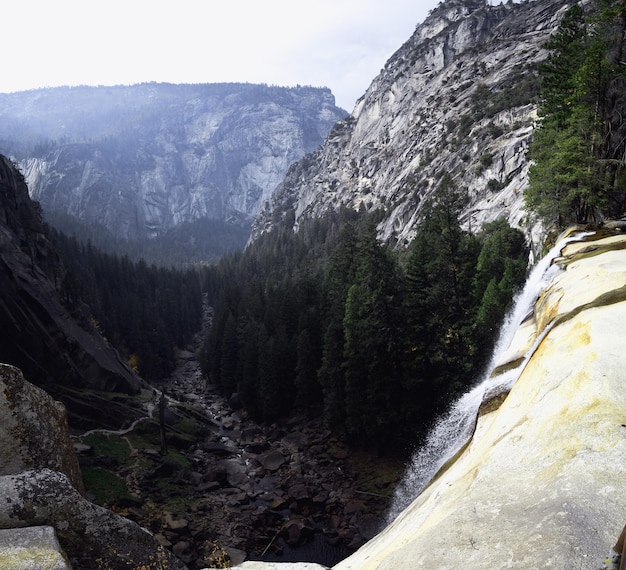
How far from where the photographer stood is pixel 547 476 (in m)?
6.21

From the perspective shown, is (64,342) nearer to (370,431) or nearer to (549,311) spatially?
(370,431)

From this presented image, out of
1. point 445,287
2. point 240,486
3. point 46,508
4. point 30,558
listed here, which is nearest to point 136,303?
point 240,486

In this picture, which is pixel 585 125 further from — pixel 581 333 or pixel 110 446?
pixel 110 446

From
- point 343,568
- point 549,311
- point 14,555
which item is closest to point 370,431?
point 549,311

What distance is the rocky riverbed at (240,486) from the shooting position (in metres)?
26.8

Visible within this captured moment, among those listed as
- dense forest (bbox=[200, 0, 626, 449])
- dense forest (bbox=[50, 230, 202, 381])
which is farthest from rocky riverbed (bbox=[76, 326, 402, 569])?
dense forest (bbox=[50, 230, 202, 381])

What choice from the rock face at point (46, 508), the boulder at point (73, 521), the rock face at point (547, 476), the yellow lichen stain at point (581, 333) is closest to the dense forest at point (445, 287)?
the yellow lichen stain at point (581, 333)

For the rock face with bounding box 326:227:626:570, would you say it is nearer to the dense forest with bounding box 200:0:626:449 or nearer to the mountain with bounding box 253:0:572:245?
the dense forest with bounding box 200:0:626:449

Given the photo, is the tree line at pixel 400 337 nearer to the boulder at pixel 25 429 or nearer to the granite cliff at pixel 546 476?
the granite cliff at pixel 546 476

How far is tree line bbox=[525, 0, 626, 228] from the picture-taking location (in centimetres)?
2505

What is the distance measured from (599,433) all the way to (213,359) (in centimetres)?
6922

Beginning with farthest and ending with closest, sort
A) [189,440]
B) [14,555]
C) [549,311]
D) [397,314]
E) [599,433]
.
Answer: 1. [189,440]
2. [397,314]
3. [549,311]
4. [14,555]
5. [599,433]

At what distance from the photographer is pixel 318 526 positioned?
28.8 m

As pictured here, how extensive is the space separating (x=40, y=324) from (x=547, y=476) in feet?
166
